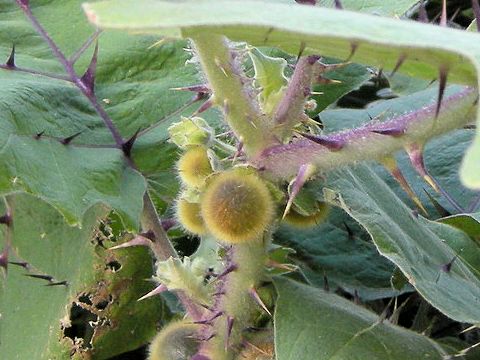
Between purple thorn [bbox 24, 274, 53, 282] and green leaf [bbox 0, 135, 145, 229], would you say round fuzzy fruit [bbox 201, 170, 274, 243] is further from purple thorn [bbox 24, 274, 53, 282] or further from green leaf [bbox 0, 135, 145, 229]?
purple thorn [bbox 24, 274, 53, 282]

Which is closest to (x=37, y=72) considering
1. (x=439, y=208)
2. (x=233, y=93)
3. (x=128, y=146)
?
(x=128, y=146)

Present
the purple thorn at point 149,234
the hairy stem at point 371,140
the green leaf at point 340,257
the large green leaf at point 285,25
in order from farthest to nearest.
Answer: the green leaf at point 340,257, the purple thorn at point 149,234, the hairy stem at point 371,140, the large green leaf at point 285,25

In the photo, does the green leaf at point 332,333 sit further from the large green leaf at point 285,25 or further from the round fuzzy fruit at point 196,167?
the large green leaf at point 285,25

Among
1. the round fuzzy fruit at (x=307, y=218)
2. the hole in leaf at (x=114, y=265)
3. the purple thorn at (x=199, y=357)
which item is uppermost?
the round fuzzy fruit at (x=307, y=218)

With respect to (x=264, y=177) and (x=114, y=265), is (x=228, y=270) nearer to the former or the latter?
(x=264, y=177)

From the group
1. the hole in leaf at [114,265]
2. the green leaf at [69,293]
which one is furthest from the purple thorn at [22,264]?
the hole in leaf at [114,265]

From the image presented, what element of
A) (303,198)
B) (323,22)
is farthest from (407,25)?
(303,198)

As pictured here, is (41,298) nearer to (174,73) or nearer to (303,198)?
(174,73)
